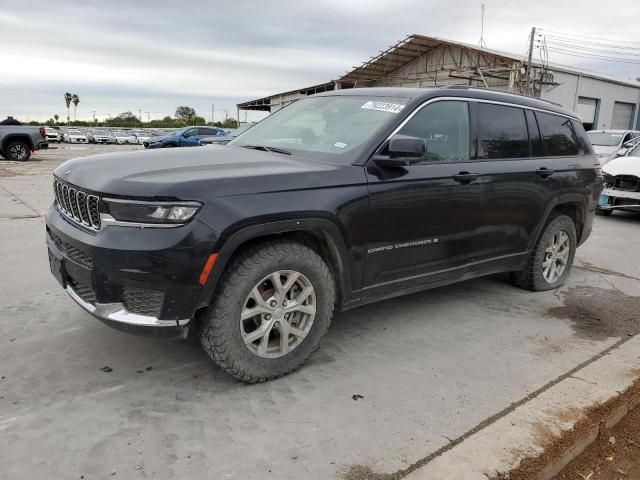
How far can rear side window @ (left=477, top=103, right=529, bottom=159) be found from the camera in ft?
13.8

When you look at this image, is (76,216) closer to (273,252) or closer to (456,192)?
(273,252)

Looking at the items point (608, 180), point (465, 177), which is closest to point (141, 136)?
point (608, 180)

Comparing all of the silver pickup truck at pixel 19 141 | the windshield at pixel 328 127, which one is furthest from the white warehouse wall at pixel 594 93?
the windshield at pixel 328 127

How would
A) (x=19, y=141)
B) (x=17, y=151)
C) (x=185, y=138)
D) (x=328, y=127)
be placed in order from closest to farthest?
(x=328, y=127)
(x=19, y=141)
(x=17, y=151)
(x=185, y=138)

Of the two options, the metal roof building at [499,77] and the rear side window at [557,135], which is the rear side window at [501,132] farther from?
the metal roof building at [499,77]

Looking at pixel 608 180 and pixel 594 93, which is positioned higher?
pixel 594 93

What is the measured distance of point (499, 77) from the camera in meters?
29.9

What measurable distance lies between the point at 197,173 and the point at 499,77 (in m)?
30.2

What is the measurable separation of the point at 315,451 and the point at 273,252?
3.49ft

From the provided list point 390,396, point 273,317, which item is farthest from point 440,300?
point 273,317

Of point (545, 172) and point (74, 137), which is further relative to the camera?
point (74, 137)

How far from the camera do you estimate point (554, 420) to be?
285cm

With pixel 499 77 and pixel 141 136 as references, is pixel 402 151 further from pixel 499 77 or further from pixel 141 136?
pixel 141 136

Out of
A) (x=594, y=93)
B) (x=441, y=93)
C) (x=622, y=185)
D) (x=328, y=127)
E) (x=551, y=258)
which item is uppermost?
(x=594, y=93)
